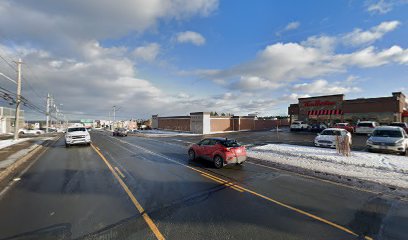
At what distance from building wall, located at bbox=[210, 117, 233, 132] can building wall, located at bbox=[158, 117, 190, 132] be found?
253 inches

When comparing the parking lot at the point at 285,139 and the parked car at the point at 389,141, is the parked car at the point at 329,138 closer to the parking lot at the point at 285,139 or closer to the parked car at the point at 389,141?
the parking lot at the point at 285,139

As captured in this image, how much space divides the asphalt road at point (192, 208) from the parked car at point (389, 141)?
916cm

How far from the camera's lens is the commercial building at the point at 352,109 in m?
36.6

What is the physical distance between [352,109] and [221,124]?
80.5ft

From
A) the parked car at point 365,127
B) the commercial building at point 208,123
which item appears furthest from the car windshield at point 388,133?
the commercial building at point 208,123

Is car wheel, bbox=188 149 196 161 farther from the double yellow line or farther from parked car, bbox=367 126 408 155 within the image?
parked car, bbox=367 126 408 155

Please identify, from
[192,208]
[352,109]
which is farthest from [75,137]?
[352,109]

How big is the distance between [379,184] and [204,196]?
265 inches

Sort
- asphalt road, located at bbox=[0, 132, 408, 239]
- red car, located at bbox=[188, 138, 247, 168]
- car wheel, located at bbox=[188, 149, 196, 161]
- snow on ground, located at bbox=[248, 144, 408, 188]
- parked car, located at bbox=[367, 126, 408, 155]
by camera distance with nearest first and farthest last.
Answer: asphalt road, located at bbox=[0, 132, 408, 239] → snow on ground, located at bbox=[248, 144, 408, 188] → red car, located at bbox=[188, 138, 247, 168] → car wheel, located at bbox=[188, 149, 196, 161] → parked car, located at bbox=[367, 126, 408, 155]

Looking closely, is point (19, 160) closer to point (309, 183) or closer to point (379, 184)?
point (309, 183)

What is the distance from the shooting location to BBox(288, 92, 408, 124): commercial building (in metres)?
36.6

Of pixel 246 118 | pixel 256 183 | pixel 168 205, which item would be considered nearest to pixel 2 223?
pixel 168 205

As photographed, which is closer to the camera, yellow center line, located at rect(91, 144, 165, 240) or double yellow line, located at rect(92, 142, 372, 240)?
yellow center line, located at rect(91, 144, 165, 240)

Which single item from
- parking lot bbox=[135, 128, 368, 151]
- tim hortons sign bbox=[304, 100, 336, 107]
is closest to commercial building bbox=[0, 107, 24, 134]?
parking lot bbox=[135, 128, 368, 151]
